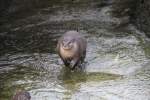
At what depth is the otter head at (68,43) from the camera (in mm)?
8086

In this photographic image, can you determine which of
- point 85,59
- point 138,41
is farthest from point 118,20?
point 85,59

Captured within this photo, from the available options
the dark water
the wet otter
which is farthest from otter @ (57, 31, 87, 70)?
the wet otter

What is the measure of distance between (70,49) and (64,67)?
0.52 meters

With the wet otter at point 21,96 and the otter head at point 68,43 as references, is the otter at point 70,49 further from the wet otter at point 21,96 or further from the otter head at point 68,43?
the wet otter at point 21,96

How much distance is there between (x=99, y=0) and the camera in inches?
517

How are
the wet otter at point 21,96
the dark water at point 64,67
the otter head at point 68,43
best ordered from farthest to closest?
the otter head at point 68,43, the dark water at point 64,67, the wet otter at point 21,96

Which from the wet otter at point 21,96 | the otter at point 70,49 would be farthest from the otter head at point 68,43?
the wet otter at point 21,96

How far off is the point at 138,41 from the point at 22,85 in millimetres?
3007

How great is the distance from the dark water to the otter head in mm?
509

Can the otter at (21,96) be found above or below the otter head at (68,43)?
below

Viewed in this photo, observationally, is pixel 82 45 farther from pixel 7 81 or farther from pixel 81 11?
pixel 81 11

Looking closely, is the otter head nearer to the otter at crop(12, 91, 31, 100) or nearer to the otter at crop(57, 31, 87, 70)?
the otter at crop(57, 31, 87, 70)

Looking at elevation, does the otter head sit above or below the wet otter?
above

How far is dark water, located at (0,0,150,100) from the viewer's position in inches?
301
